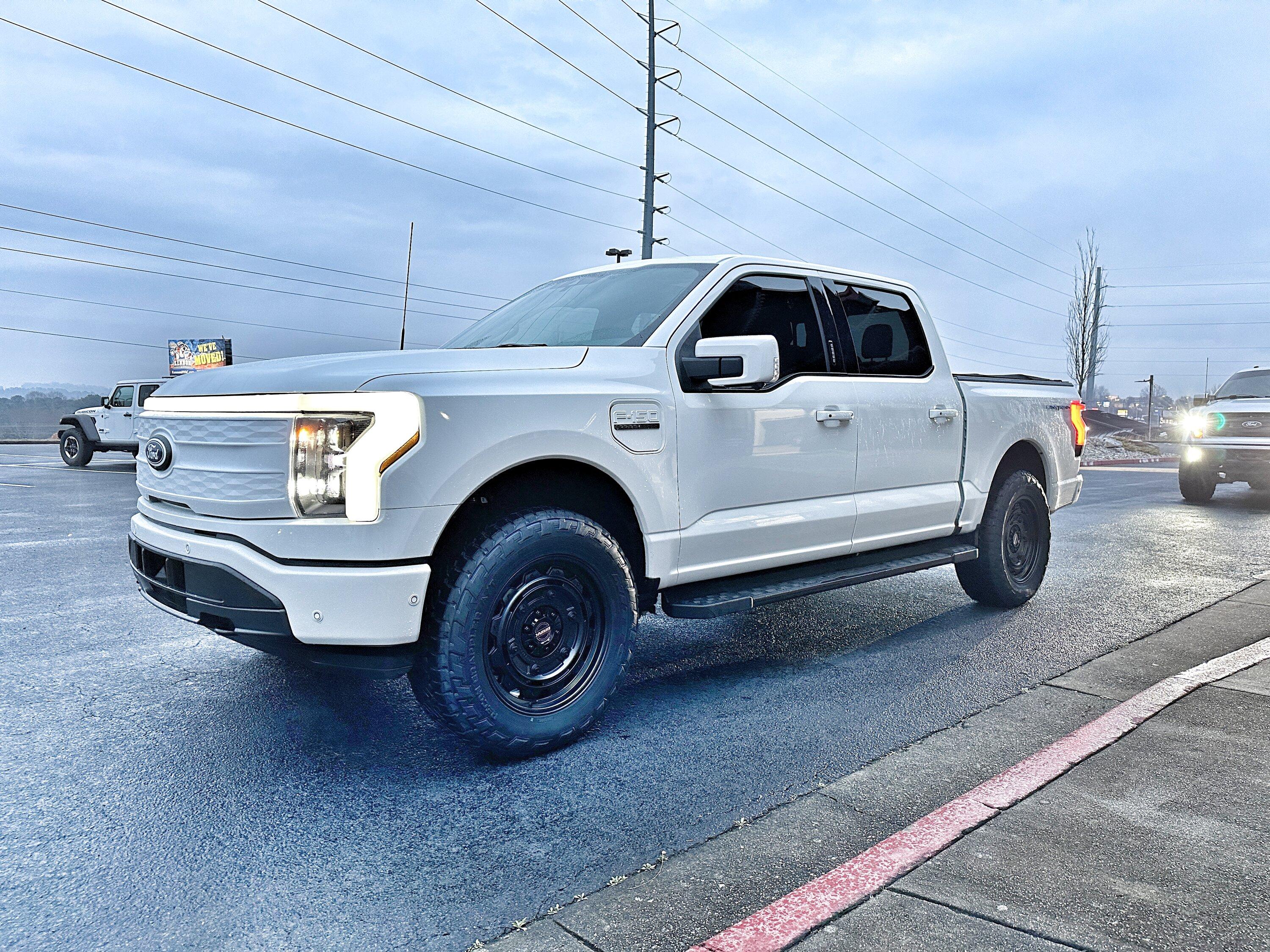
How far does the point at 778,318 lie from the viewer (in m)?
4.34

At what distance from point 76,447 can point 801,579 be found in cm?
2023

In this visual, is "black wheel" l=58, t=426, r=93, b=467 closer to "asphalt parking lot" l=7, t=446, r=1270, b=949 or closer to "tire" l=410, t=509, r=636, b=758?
"asphalt parking lot" l=7, t=446, r=1270, b=949

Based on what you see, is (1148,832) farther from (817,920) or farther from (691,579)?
(691,579)

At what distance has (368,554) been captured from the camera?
2.85m

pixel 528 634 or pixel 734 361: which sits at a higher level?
pixel 734 361

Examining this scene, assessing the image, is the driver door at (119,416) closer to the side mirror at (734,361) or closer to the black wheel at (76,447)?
the black wheel at (76,447)

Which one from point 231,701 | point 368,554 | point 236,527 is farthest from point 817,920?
point 231,701

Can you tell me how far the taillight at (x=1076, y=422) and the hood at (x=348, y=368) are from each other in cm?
424

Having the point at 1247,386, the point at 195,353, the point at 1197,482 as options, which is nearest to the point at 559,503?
the point at 1197,482

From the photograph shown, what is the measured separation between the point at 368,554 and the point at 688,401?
1492 mm

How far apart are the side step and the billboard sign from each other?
240ft

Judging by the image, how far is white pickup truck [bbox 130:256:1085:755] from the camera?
2.90 m

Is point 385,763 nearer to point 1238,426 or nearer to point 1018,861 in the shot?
point 1018,861

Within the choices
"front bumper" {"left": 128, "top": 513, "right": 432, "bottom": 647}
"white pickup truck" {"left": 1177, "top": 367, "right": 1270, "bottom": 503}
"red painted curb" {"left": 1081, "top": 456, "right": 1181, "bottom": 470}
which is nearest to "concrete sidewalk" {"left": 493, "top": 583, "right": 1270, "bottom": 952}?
"front bumper" {"left": 128, "top": 513, "right": 432, "bottom": 647}
